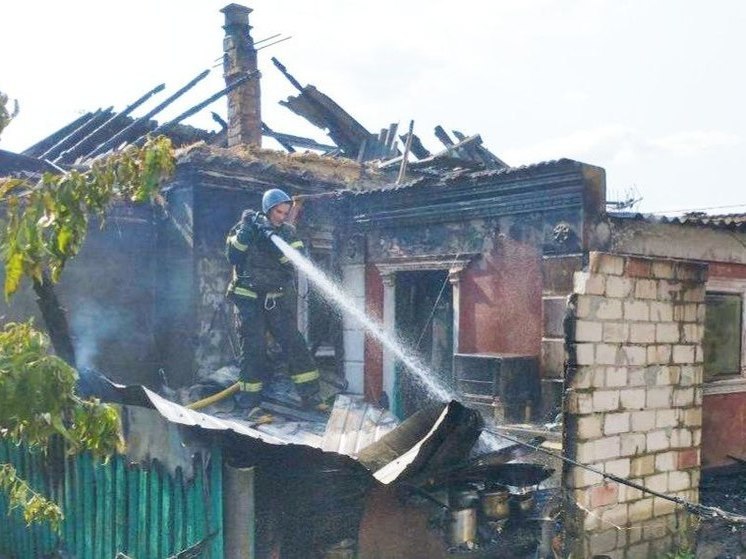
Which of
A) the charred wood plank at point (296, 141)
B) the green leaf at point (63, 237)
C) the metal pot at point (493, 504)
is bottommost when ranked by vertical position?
the metal pot at point (493, 504)

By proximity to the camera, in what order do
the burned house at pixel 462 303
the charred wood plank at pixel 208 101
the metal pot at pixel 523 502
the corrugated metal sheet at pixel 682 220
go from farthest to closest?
the charred wood plank at pixel 208 101
the corrugated metal sheet at pixel 682 220
the burned house at pixel 462 303
the metal pot at pixel 523 502

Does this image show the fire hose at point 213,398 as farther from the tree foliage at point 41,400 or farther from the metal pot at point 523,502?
the tree foliage at point 41,400

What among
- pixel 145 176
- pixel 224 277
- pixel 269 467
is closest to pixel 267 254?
pixel 224 277

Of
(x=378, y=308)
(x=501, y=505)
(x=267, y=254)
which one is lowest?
(x=501, y=505)

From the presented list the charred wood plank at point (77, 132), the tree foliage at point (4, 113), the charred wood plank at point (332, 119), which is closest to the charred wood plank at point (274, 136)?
the charred wood plank at point (332, 119)

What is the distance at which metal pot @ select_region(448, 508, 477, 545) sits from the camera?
218 inches

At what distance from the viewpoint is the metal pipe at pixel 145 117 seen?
43.8 ft

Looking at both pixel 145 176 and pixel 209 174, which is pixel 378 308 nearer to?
pixel 209 174

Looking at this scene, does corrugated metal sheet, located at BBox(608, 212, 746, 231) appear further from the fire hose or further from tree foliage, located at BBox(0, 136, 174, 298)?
tree foliage, located at BBox(0, 136, 174, 298)

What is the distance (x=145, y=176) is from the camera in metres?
2.83

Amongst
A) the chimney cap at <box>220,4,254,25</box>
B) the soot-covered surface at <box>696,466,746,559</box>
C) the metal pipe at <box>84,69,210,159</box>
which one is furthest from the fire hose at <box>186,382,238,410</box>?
the chimney cap at <box>220,4,254,25</box>

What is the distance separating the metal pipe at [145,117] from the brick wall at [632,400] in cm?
1027

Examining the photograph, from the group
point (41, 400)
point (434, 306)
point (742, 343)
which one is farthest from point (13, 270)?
point (742, 343)

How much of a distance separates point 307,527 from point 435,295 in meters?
6.63
